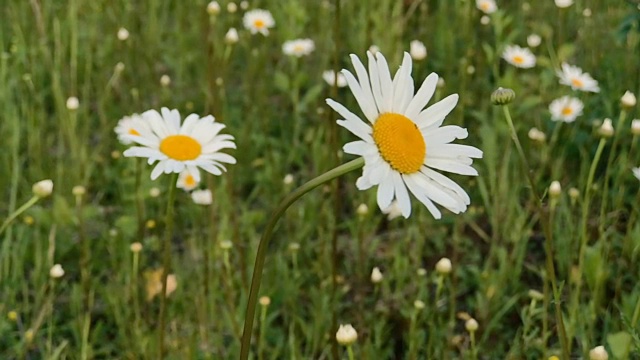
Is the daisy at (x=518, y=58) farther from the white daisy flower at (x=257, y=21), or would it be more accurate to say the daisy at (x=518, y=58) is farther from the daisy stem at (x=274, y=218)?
the daisy stem at (x=274, y=218)

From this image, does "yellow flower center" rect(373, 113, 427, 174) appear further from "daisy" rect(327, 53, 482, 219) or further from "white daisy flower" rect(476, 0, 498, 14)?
"white daisy flower" rect(476, 0, 498, 14)

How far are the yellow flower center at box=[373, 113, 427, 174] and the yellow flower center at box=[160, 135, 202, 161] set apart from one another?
1.48 ft

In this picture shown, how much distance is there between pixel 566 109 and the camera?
2086 millimetres

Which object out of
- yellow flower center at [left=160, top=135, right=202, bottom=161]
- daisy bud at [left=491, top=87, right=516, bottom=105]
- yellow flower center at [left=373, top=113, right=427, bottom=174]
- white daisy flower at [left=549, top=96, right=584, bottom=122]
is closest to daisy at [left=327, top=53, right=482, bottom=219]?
yellow flower center at [left=373, top=113, right=427, bottom=174]

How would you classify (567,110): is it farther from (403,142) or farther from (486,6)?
(403,142)

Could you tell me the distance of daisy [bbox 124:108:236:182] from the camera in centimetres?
118

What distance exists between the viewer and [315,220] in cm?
193

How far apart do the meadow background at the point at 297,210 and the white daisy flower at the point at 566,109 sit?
51mm

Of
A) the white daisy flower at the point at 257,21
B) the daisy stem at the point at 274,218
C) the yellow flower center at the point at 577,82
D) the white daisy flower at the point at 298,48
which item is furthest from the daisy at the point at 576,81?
the daisy stem at the point at 274,218

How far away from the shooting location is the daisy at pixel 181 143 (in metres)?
1.18

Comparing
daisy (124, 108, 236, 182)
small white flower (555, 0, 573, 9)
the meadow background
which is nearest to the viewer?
daisy (124, 108, 236, 182)

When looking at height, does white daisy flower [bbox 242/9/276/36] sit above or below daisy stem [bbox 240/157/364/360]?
above

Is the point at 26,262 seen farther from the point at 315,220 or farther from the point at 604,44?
the point at 604,44

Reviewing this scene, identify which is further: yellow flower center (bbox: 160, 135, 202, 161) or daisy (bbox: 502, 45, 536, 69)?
daisy (bbox: 502, 45, 536, 69)
